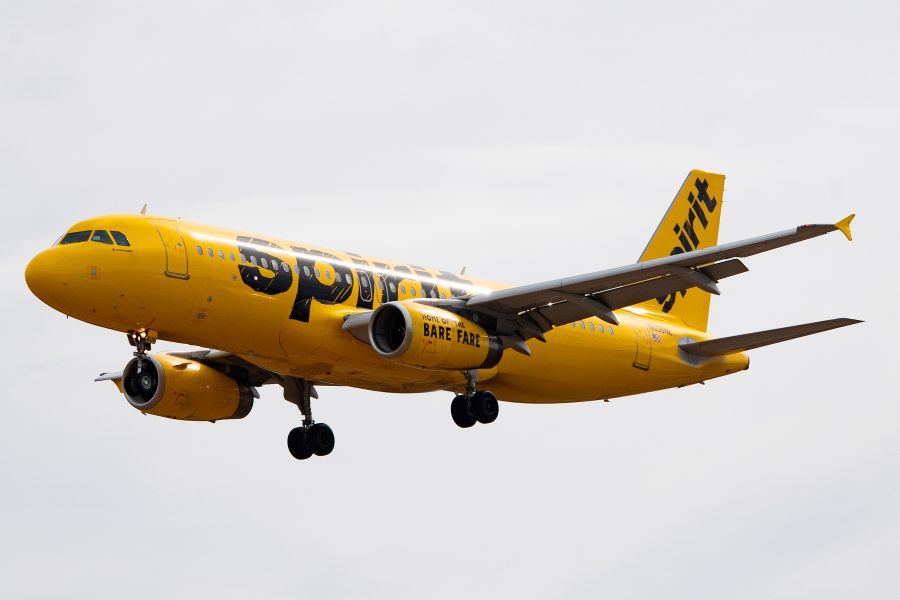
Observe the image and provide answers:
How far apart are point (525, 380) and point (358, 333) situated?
638 cm

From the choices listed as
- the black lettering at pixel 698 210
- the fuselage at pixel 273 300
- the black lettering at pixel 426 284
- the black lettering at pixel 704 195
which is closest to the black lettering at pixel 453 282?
the fuselage at pixel 273 300

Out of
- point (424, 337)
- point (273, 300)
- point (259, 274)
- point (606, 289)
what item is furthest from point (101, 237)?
point (606, 289)

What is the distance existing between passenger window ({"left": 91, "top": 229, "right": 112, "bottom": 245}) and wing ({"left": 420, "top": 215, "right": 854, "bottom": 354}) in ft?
27.7

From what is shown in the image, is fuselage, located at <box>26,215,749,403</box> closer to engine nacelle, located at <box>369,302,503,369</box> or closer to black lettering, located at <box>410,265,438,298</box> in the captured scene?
black lettering, located at <box>410,265,438,298</box>

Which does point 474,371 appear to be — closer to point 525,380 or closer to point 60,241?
point 525,380

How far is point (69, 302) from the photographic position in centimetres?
3975

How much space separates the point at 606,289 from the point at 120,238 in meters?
12.2

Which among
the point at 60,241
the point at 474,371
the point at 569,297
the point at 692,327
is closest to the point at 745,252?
the point at 569,297

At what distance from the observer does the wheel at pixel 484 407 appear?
A: 45.1 meters

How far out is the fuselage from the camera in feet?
131

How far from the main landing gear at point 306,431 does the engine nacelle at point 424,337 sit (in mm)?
6589

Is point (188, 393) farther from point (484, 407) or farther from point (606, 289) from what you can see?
point (606, 289)

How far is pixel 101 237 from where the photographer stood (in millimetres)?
40344

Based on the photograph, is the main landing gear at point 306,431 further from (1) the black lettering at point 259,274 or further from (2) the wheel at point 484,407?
(1) the black lettering at point 259,274
